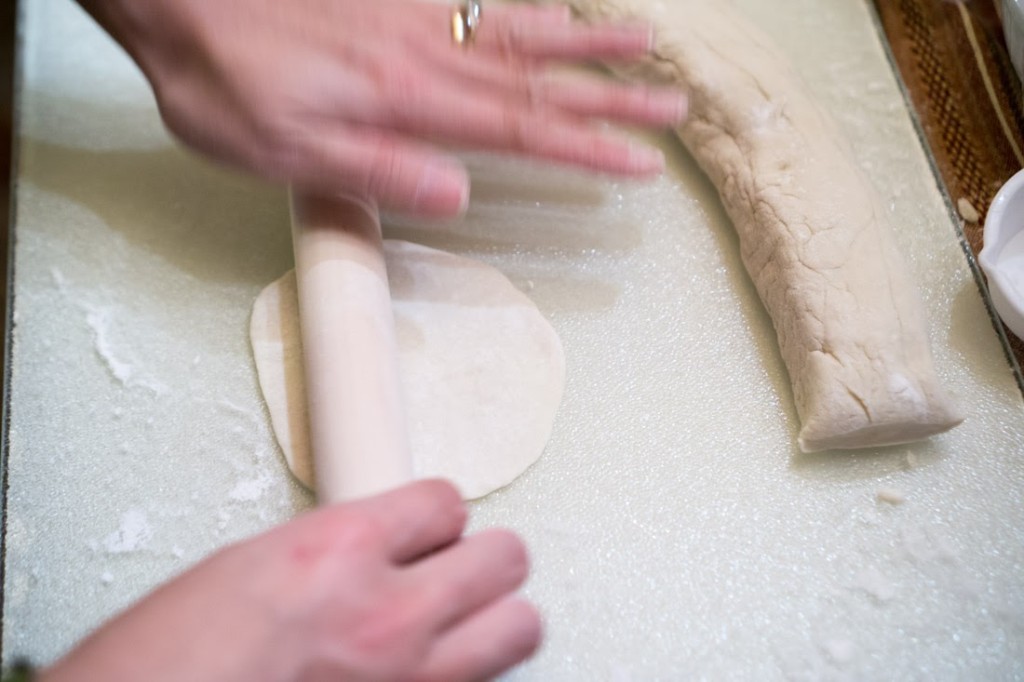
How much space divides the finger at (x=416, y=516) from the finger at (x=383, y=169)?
37cm

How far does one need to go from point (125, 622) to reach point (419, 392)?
500mm

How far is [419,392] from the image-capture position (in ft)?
3.83

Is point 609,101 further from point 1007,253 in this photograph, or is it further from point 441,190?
point 1007,253

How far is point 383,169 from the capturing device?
103 cm

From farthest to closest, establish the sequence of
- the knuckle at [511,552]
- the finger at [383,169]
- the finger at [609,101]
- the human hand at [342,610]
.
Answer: the finger at [609,101] < the finger at [383,169] < the knuckle at [511,552] < the human hand at [342,610]

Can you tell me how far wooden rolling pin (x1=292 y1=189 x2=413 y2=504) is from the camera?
0.98m

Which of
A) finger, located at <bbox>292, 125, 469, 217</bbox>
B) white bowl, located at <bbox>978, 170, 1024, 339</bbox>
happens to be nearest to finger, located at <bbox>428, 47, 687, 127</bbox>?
finger, located at <bbox>292, 125, 469, 217</bbox>

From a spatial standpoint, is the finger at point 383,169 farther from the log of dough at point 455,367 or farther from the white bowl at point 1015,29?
the white bowl at point 1015,29

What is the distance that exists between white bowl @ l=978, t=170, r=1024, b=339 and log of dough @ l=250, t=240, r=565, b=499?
25.9 inches

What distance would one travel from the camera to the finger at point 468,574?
830mm

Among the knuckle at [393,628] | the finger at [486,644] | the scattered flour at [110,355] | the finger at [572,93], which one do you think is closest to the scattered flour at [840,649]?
the finger at [486,644]

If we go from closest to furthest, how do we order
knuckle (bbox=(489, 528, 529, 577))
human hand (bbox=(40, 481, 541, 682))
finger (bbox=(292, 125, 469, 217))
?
1. human hand (bbox=(40, 481, 541, 682))
2. knuckle (bbox=(489, 528, 529, 577))
3. finger (bbox=(292, 125, 469, 217))

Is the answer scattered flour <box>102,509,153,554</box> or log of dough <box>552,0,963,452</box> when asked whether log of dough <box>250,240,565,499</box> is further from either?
log of dough <box>552,0,963,452</box>

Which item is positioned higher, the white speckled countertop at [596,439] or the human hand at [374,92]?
the human hand at [374,92]
